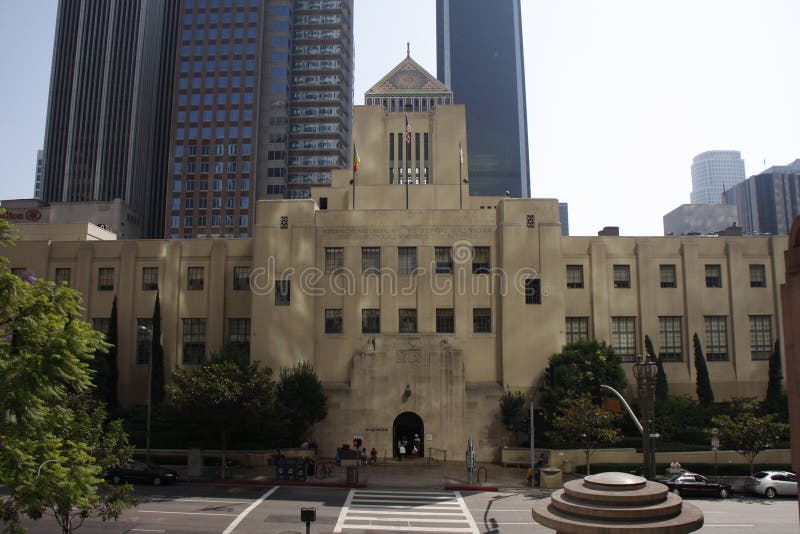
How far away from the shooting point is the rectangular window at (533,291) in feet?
150

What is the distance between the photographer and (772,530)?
85.1ft

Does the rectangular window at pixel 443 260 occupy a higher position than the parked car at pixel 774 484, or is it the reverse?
the rectangular window at pixel 443 260

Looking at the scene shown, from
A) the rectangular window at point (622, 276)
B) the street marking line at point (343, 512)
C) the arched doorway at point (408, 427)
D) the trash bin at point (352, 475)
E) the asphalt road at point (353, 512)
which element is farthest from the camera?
the rectangular window at point (622, 276)

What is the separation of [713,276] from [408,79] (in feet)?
124

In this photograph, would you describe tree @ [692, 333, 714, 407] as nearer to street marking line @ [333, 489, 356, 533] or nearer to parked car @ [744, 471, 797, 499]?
parked car @ [744, 471, 797, 499]

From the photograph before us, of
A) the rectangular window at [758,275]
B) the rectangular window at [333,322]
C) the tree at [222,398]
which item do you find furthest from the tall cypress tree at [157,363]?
the rectangular window at [758,275]

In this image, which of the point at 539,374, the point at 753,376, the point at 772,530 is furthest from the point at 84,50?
the point at 772,530

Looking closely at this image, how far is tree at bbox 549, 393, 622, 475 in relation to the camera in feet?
120

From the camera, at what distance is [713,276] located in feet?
162

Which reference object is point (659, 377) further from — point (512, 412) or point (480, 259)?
point (480, 259)

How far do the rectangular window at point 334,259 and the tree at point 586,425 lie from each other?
57.9 ft

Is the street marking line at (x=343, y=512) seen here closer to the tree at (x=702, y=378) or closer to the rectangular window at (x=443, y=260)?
the rectangular window at (x=443, y=260)

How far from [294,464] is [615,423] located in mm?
19264

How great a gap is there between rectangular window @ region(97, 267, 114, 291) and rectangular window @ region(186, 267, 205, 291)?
573 cm
